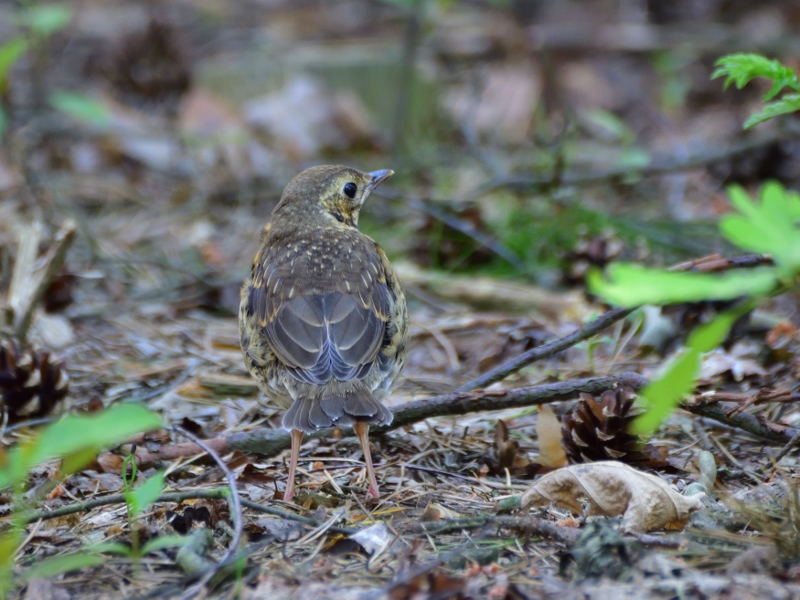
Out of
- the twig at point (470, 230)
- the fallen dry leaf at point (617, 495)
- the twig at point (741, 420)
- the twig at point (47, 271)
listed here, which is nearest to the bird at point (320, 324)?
the fallen dry leaf at point (617, 495)

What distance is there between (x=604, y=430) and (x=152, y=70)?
6.54 m

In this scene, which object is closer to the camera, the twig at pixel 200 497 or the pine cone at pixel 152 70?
the twig at pixel 200 497

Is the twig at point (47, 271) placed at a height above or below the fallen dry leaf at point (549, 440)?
above

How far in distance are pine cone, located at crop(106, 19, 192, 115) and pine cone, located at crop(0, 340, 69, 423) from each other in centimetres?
473

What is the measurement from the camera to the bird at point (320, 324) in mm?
3648

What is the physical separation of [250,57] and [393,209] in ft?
13.1

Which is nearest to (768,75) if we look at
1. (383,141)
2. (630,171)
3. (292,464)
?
(292,464)

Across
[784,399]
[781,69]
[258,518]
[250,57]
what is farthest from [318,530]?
[250,57]

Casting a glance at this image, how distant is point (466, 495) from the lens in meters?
3.48

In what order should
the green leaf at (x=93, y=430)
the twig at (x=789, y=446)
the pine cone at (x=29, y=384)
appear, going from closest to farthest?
the green leaf at (x=93, y=430) → the twig at (x=789, y=446) → the pine cone at (x=29, y=384)

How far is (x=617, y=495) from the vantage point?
10.1ft

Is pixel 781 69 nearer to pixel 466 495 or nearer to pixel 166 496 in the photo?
pixel 466 495

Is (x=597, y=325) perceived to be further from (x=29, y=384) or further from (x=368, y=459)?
(x=29, y=384)

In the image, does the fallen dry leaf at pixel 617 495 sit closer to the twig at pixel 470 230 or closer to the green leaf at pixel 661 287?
the green leaf at pixel 661 287
